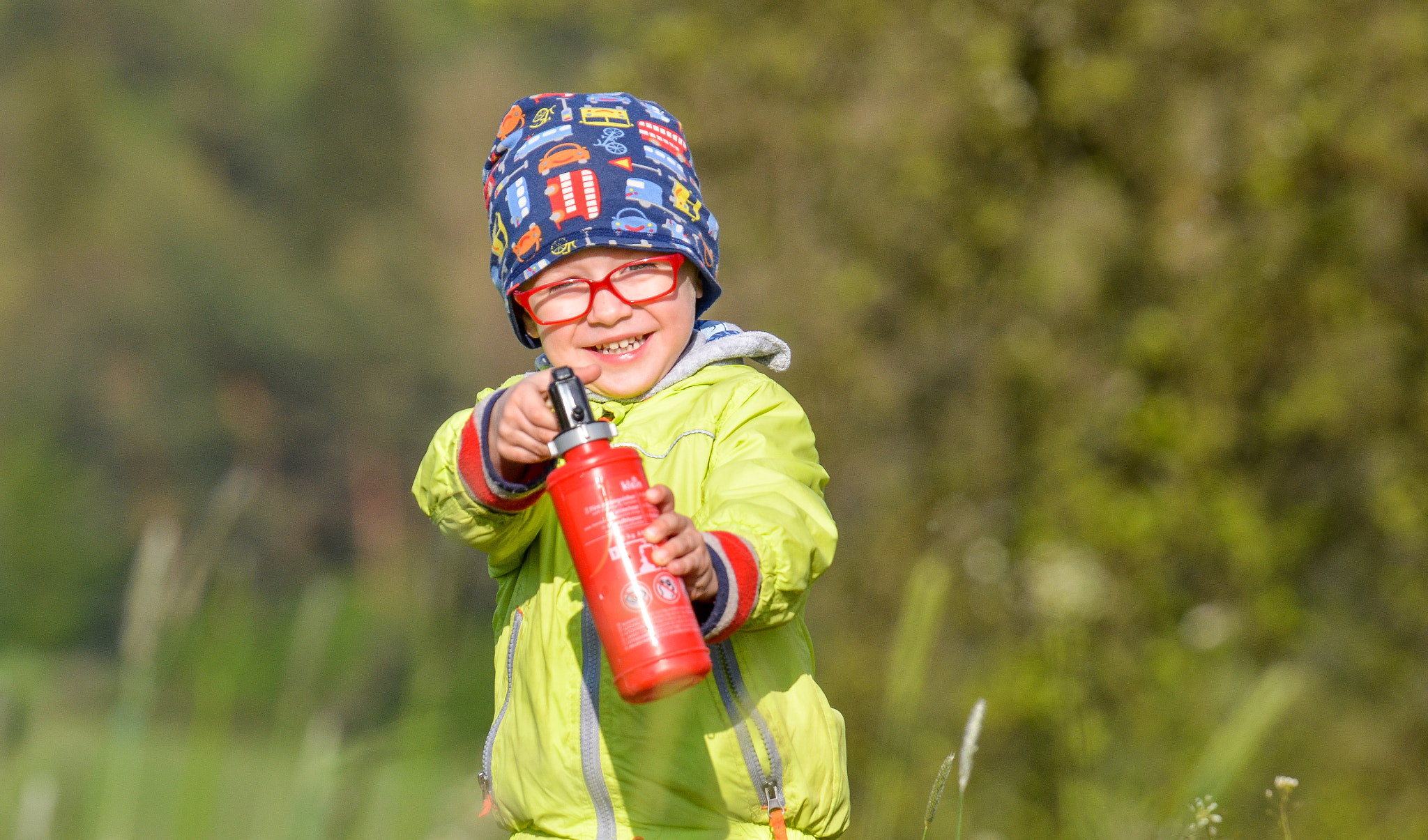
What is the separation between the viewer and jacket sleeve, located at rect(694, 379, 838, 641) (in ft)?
5.57

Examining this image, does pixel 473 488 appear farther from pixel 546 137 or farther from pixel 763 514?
pixel 546 137

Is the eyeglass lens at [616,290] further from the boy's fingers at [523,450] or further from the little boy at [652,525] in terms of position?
the boy's fingers at [523,450]

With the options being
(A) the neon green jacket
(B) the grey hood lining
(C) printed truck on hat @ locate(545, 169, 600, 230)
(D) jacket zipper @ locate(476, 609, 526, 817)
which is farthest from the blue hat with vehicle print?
(D) jacket zipper @ locate(476, 609, 526, 817)

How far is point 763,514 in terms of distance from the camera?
1782 millimetres

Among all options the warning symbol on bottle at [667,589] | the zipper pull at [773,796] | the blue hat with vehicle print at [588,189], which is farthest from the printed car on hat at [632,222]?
the zipper pull at [773,796]

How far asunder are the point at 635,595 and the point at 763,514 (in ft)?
0.84

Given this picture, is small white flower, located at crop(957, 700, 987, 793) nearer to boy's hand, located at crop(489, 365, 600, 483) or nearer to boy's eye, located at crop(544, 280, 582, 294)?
boy's hand, located at crop(489, 365, 600, 483)

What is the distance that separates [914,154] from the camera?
7.09 metres

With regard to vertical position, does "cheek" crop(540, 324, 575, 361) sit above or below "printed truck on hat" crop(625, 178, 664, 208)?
below

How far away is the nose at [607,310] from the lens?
6.88ft

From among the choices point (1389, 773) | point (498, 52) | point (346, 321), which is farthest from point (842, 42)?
point (346, 321)

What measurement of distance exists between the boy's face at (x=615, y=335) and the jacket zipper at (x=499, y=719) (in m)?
0.36

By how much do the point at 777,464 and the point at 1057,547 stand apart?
5.26 m

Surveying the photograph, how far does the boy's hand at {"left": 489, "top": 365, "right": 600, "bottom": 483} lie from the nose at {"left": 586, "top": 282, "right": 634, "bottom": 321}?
0.27m
